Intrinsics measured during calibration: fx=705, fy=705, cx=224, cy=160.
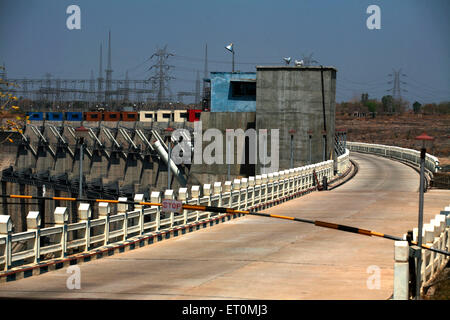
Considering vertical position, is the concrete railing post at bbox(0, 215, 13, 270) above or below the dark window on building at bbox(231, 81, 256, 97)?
below

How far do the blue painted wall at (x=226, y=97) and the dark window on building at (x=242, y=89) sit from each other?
423mm

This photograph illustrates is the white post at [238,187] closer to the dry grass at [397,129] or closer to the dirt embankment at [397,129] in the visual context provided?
the dry grass at [397,129]

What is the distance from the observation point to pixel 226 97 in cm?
8162

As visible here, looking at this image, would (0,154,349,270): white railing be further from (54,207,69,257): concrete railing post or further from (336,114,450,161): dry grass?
(336,114,450,161): dry grass

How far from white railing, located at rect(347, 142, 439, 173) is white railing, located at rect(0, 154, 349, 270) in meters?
15.1

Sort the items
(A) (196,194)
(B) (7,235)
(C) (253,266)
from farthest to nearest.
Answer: (A) (196,194)
(C) (253,266)
(B) (7,235)

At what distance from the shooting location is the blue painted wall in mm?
81062

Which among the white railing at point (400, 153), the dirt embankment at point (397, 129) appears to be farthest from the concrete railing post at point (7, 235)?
the dirt embankment at point (397, 129)

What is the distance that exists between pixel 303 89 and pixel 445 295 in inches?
2098

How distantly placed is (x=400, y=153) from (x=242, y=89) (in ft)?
69.7

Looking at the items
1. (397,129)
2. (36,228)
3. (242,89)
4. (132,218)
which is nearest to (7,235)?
(36,228)

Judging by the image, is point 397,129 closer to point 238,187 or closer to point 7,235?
point 238,187

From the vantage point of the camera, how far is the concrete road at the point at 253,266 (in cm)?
1514

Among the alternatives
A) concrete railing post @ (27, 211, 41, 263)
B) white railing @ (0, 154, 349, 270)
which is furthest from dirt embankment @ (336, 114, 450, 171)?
concrete railing post @ (27, 211, 41, 263)
